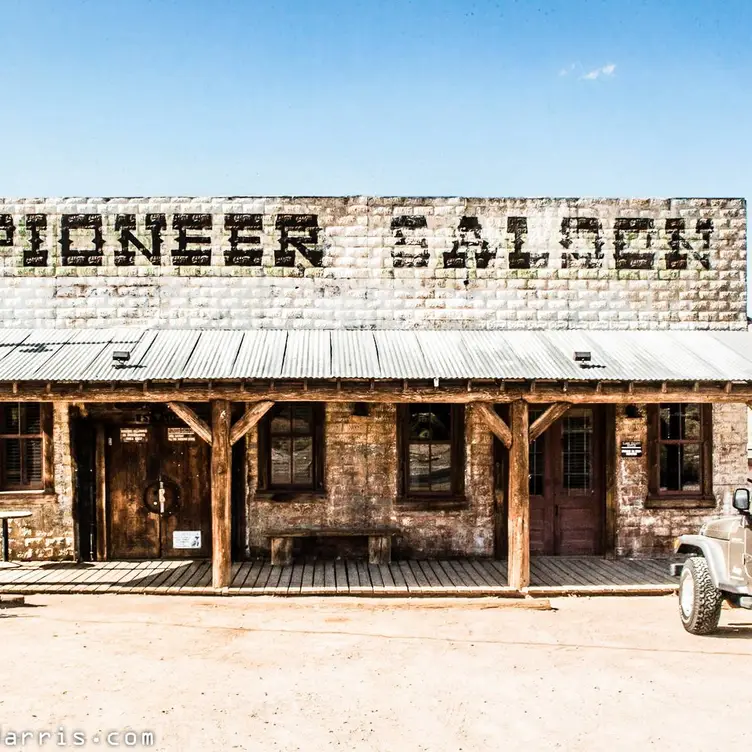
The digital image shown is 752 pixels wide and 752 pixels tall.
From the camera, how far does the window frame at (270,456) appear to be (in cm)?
1049

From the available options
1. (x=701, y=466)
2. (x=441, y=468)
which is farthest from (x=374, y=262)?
(x=701, y=466)

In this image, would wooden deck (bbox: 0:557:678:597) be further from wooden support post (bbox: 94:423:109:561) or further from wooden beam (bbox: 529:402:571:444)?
wooden beam (bbox: 529:402:571:444)

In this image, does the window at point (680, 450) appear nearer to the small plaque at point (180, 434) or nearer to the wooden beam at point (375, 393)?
the wooden beam at point (375, 393)

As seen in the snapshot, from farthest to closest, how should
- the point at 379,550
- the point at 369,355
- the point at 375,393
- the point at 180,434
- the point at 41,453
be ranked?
the point at 180,434
the point at 41,453
the point at 379,550
the point at 369,355
the point at 375,393

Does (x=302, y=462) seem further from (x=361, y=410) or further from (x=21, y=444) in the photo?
(x=21, y=444)

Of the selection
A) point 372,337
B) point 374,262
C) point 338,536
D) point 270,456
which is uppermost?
point 374,262

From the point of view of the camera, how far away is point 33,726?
5.23 m

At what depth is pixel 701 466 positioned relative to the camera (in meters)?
10.9

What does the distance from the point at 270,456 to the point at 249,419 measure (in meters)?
Answer: 1.92

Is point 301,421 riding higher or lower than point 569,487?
higher

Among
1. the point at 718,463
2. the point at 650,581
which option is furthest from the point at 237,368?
the point at 718,463

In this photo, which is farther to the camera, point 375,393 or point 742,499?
point 375,393

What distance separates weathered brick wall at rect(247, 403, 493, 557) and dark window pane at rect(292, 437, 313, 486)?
1.06 feet

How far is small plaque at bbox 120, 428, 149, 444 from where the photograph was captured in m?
10.6
